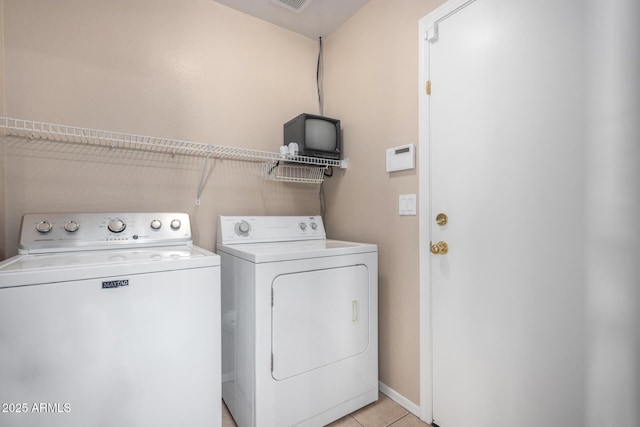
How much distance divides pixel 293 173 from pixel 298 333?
4.02 feet

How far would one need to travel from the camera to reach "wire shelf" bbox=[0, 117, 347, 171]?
1.41 meters

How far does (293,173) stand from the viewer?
2.24m

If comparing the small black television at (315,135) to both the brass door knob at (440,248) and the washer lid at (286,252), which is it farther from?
the brass door knob at (440,248)

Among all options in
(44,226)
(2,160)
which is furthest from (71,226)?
(2,160)

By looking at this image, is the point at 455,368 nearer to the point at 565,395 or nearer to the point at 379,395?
the point at 565,395

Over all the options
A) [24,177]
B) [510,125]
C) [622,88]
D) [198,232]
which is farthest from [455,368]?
[24,177]

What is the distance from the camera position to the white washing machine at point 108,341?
0.88 metres

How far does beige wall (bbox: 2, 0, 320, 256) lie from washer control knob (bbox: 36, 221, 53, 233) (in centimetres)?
16

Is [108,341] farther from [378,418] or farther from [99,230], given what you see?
[378,418]

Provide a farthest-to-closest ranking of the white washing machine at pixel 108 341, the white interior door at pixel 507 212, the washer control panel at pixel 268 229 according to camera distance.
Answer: the washer control panel at pixel 268 229 < the white interior door at pixel 507 212 < the white washing machine at pixel 108 341

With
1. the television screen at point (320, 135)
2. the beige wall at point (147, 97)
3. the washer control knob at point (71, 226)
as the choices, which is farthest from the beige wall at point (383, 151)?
the washer control knob at point (71, 226)

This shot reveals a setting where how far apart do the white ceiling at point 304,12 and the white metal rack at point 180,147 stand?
3.16 feet

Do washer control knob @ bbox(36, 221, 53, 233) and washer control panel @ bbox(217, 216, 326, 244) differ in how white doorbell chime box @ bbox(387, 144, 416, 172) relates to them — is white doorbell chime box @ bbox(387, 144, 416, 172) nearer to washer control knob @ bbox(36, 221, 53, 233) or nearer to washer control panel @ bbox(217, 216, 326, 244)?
washer control panel @ bbox(217, 216, 326, 244)

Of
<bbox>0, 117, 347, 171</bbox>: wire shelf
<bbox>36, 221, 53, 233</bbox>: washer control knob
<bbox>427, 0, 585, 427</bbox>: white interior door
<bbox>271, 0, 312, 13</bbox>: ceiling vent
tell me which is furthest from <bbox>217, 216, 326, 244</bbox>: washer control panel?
<bbox>271, 0, 312, 13</bbox>: ceiling vent
